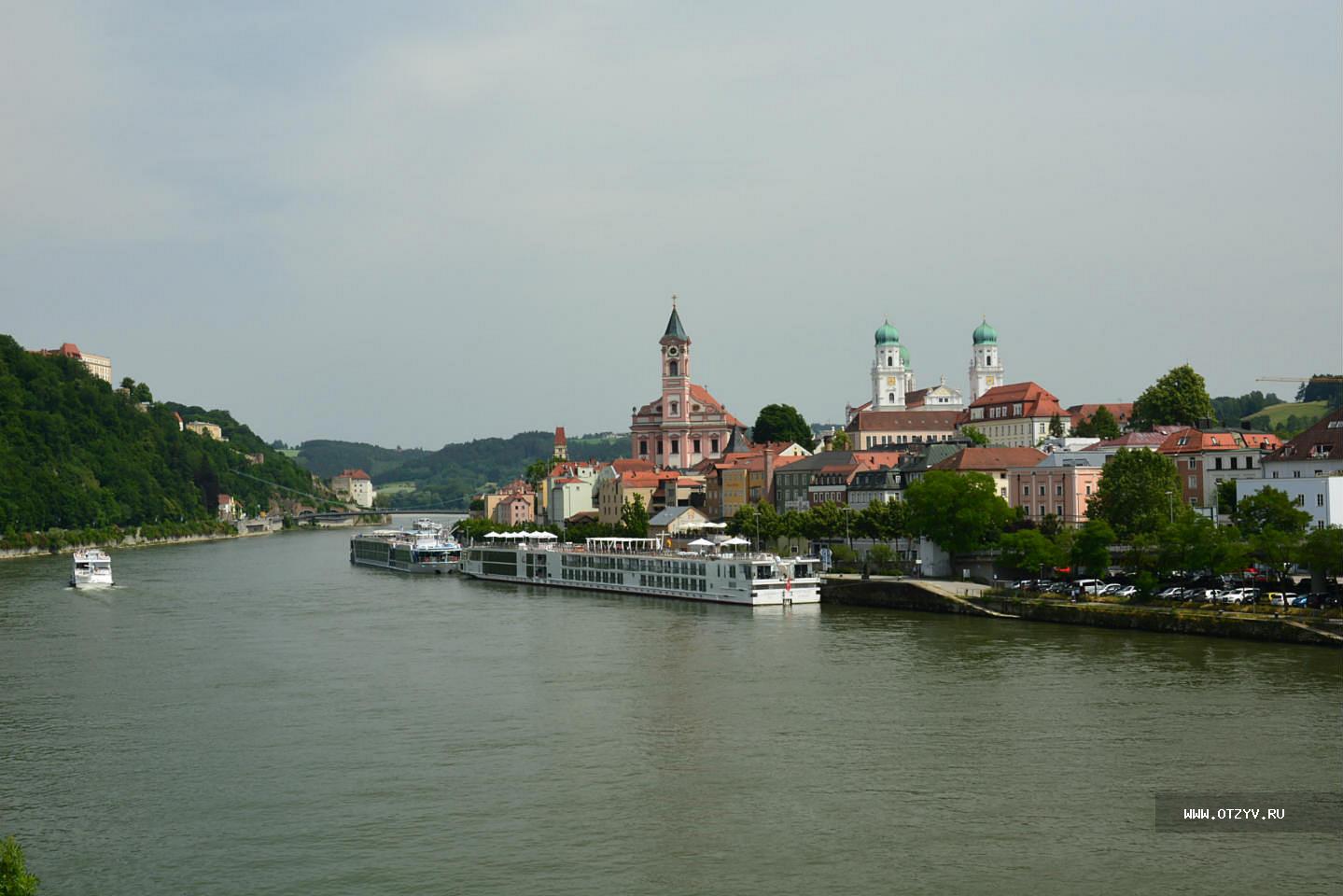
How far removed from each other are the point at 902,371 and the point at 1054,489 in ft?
228

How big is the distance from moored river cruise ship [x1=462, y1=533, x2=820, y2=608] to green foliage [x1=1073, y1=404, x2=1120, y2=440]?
25.1 metres

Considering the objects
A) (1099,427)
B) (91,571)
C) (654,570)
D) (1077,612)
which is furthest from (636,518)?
(1077,612)

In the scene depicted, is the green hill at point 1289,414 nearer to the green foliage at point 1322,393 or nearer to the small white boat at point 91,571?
the green foliage at point 1322,393

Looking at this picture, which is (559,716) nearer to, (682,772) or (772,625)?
(682,772)

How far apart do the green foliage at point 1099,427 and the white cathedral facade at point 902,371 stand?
33.8 m

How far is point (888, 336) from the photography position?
127312 millimetres

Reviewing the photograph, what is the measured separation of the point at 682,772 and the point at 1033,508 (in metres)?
38.4

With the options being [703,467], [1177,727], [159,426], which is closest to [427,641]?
[1177,727]

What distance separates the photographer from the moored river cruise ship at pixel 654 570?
50438 millimetres

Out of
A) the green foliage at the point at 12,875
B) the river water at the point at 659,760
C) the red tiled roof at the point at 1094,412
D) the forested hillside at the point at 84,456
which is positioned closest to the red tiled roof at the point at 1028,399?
the red tiled roof at the point at 1094,412

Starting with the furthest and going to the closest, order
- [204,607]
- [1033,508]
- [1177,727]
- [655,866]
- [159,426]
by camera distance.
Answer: [159,426], [1033,508], [204,607], [1177,727], [655,866]

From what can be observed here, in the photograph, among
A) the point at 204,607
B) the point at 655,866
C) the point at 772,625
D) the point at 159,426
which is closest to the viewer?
the point at 655,866

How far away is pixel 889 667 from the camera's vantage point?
3309cm

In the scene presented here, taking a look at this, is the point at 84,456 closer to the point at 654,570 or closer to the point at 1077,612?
the point at 654,570
